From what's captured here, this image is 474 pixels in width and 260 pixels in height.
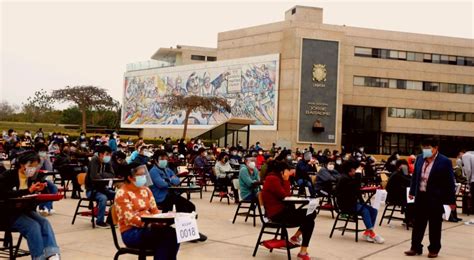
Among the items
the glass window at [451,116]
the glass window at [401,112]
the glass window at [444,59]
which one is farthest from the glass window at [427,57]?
the glass window at [451,116]

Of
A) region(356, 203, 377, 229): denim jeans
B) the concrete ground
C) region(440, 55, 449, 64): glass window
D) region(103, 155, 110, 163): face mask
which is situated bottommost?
the concrete ground

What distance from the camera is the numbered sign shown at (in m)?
5.74

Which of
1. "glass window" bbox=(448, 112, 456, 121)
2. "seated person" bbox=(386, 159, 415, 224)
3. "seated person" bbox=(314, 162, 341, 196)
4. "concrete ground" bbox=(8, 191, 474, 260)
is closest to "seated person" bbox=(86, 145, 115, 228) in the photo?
"concrete ground" bbox=(8, 191, 474, 260)

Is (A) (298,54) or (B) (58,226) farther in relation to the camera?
(A) (298,54)

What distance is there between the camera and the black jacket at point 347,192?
10055mm

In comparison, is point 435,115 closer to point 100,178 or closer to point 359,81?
point 359,81

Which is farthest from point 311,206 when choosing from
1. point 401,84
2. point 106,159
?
point 401,84

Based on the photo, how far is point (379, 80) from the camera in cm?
5725

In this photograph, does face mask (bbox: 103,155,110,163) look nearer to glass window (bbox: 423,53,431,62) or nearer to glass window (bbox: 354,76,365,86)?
glass window (bbox: 354,76,365,86)

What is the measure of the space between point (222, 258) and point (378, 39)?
2102 inches

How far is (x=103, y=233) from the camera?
957cm

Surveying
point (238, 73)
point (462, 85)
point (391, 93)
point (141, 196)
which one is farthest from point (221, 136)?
point (141, 196)

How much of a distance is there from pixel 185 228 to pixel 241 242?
11.9 feet

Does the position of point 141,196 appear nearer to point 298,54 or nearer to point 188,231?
point 188,231
